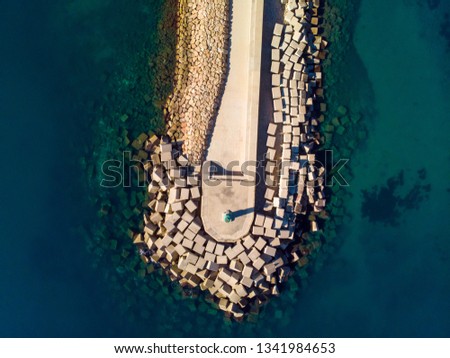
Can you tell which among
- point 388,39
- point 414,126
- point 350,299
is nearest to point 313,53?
point 388,39

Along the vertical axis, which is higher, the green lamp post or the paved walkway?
the paved walkway

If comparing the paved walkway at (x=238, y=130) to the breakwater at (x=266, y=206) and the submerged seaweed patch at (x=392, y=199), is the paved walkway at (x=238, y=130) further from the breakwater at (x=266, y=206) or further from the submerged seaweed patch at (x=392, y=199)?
the submerged seaweed patch at (x=392, y=199)

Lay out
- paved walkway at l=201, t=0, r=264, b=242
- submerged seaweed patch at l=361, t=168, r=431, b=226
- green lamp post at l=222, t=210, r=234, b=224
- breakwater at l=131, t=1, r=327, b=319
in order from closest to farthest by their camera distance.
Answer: green lamp post at l=222, t=210, r=234, b=224 < paved walkway at l=201, t=0, r=264, b=242 < breakwater at l=131, t=1, r=327, b=319 < submerged seaweed patch at l=361, t=168, r=431, b=226

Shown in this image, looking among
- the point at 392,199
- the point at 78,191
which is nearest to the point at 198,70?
the point at 78,191

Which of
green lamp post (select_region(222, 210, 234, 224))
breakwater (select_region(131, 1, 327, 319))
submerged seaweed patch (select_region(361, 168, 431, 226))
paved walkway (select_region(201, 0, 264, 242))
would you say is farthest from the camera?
submerged seaweed patch (select_region(361, 168, 431, 226))

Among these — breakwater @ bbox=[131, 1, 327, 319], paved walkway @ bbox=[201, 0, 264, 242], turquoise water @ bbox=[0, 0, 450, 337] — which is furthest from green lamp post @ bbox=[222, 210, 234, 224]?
turquoise water @ bbox=[0, 0, 450, 337]

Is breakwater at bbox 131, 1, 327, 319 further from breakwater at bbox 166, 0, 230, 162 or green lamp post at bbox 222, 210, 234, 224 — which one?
green lamp post at bbox 222, 210, 234, 224

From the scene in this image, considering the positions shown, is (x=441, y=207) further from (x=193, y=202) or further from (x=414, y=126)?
(x=193, y=202)
